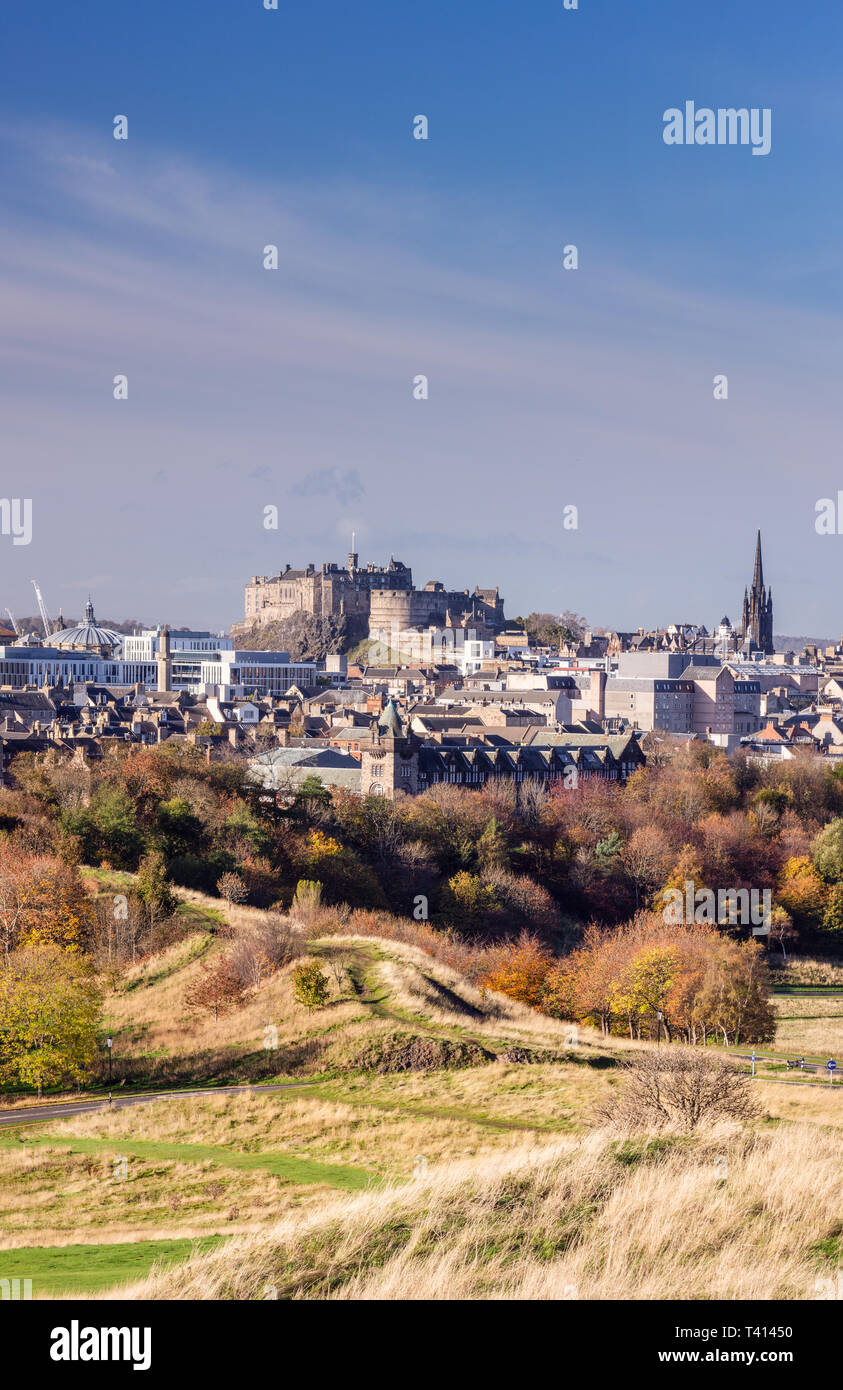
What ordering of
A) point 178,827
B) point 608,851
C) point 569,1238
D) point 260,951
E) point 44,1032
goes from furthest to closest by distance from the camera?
point 608,851
point 178,827
point 260,951
point 44,1032
point 569,1238

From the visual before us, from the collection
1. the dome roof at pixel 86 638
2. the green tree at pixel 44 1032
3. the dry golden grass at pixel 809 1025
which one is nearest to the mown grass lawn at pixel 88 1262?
the green tree at pixel 44 1032

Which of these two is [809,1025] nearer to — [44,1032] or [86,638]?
[44,1032]

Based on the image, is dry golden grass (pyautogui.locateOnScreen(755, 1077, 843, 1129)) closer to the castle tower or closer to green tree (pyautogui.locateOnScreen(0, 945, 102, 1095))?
green tree (pyautogui.locateOnScreen(0, 945, 102, 1095))

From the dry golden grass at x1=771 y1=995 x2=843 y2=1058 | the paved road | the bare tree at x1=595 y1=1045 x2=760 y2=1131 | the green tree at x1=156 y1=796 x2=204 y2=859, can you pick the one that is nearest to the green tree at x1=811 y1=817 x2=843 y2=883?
the dry golden grass at x1=771 y1=995 x2=843 y2=1058

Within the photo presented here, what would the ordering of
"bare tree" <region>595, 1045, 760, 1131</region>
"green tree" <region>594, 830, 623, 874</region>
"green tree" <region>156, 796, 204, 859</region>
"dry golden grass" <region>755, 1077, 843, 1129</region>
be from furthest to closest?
"green tree" <region>594, 830, 623, 874</region>
"green tree" <region>156, 796, 204, 859</region>
"dry golden grass" <region>755, 1077, 843, 1129</region>
"bare tree" <region>595, 1045, 760, 1131</region>

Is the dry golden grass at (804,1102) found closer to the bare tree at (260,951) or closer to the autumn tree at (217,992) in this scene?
the autumn tree at (217,992)

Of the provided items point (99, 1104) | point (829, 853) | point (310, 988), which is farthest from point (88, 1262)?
point (829, 853)
